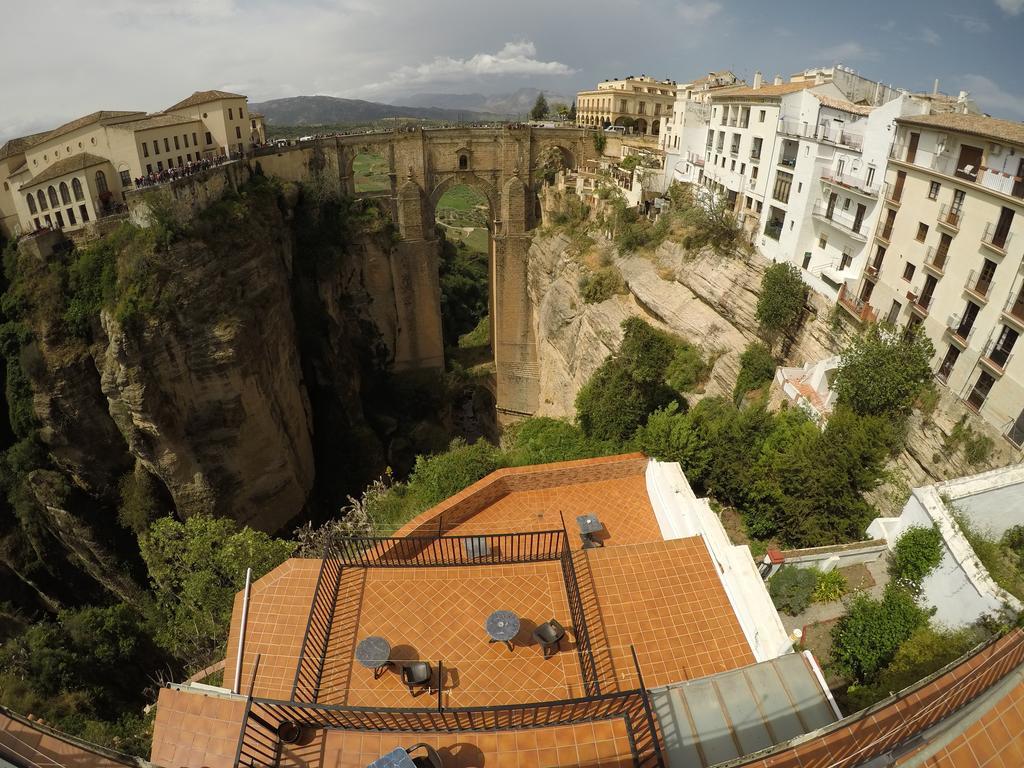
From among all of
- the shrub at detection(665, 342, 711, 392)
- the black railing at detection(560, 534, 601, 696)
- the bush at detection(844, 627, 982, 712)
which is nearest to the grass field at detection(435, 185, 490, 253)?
the shrub at detection(665, 342, 711, 392)

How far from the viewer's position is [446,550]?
35.3 feet

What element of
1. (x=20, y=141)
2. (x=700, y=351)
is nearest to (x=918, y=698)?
(x=700, y=351)

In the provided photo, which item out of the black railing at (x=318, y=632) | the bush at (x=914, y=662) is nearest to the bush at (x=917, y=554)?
the bush at (x=914, y=662)

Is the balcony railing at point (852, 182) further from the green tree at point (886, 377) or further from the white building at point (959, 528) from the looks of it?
the white building at point (959, 528)

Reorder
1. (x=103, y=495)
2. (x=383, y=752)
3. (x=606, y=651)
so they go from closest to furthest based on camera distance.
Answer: (x=383, y=752) < (x=606, y=651) < (x=103, y=495)

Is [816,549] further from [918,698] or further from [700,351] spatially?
[700,351]

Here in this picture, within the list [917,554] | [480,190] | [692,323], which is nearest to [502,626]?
[917,554]

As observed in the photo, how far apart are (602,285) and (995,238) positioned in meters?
17.1

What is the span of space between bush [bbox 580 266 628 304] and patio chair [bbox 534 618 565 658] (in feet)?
74.5

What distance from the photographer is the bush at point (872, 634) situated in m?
9.34

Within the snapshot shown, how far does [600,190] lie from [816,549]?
90.6 feet

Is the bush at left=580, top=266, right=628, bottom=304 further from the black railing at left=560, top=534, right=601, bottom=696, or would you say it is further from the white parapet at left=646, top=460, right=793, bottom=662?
the black railing at left=560, top=534, right=601, bottom=696

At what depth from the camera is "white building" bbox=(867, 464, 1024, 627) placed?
9.53m

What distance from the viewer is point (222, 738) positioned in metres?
7.06
